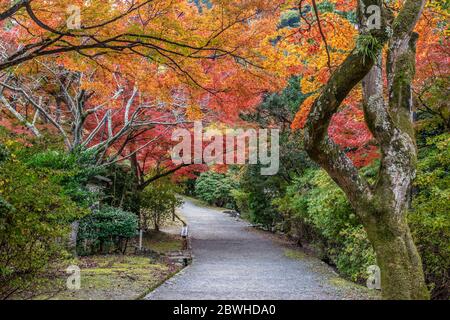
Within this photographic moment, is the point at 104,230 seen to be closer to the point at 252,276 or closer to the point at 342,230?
the point at 252,276

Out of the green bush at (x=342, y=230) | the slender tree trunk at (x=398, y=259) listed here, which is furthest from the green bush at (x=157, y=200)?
the slender tree trunk at (x=398, y=259)

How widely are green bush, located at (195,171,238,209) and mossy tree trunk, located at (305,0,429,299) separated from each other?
27724 mm

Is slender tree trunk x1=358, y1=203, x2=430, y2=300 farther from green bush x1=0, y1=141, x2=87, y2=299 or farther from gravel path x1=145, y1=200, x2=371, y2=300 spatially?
green bush x1=0, y1=141, x2=87, y2=299

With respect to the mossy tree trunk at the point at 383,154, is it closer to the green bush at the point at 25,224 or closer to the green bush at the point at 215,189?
the green bush at the point at 25,224

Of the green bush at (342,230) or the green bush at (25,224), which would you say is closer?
the green bush at (25,224)

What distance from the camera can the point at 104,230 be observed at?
12164 millimetres

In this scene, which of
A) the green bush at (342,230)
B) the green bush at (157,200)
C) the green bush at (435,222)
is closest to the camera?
the green bush at (435,222)

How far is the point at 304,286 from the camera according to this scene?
28.1 feet

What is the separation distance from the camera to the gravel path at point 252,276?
7617 mm

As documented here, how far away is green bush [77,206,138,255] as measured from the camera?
38.7 ft

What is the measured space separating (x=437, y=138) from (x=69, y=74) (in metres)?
9.46

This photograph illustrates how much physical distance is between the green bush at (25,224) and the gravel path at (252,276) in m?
Result: 2.02
